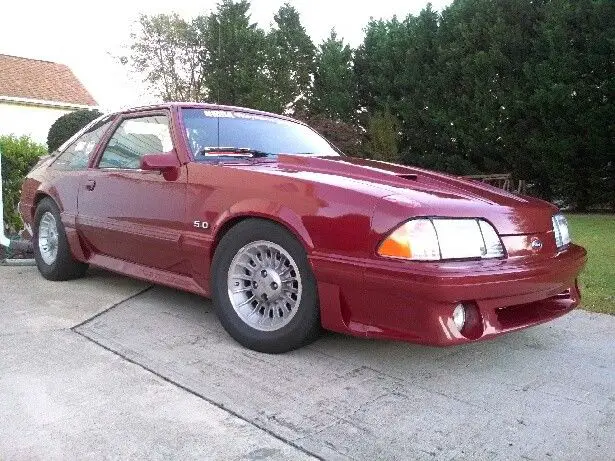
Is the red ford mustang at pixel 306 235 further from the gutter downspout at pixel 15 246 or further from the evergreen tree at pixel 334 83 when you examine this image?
the evergreen tree at pixel 334 83

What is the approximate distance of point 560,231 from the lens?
3.32 m

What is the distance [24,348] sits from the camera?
3.19 metres

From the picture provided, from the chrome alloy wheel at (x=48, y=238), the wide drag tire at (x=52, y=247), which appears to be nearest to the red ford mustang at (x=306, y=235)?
the wide drag tire at (x=52, y=247)

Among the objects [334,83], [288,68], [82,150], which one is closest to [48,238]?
[82,150]

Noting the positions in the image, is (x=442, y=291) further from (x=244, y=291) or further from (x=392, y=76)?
(x=392, y=76)

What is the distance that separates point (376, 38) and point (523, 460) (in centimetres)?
2050

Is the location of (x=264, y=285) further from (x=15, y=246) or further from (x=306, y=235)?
(x=15, y=246)

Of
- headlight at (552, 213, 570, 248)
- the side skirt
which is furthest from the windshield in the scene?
headlight at (552, 213, 570, 248)

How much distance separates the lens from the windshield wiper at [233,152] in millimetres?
3680

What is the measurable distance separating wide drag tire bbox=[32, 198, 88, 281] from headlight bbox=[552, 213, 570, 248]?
3535mm

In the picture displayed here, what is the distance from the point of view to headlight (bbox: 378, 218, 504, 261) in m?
2.62

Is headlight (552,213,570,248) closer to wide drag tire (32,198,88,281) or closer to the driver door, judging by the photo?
the driver door

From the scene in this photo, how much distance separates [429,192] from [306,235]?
0.66m

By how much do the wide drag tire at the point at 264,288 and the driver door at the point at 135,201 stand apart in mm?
485
